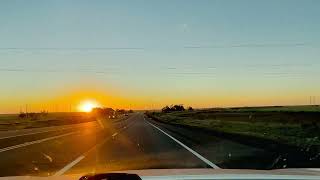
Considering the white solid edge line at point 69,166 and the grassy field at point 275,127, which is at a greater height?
the grassy field at point 275,127

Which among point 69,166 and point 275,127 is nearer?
point 69,166

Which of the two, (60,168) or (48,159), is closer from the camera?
(60,168)

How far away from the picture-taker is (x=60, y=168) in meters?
19.2

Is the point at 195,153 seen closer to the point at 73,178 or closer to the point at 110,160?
the point at 110,160

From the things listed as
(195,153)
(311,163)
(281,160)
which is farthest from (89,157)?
(311,163)

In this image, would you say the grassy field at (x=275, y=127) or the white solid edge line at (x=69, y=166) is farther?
the grassy field at (x=275, y=127)

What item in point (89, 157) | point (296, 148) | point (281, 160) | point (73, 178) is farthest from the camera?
point (89, 157)

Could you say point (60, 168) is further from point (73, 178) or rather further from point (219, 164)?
point (73, 178)

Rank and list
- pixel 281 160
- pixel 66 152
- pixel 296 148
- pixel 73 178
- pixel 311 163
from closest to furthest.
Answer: pixel 73 178
pixel 311 163
pixel 281 160
pixel 296 148
pixel 66 152

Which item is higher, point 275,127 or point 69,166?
point 275,127

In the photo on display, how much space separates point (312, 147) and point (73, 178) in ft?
56.6

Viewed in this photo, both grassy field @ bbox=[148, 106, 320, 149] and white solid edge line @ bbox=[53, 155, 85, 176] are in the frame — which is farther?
grassy field @ bbox=[148, 106, 320, 149]

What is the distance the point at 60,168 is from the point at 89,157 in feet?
14.8

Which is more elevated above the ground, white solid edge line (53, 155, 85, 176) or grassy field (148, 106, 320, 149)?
grassy field (148, 106, 320, 149)
